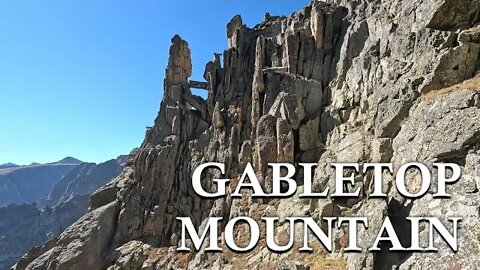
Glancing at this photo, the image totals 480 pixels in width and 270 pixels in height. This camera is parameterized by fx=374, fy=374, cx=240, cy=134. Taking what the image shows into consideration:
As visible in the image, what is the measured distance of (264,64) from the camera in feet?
163

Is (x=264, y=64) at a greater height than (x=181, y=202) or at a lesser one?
greater

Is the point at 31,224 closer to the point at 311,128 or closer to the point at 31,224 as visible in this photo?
the point at 31,224

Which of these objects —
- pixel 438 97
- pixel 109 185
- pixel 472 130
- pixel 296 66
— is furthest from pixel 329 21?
pixel 109 185

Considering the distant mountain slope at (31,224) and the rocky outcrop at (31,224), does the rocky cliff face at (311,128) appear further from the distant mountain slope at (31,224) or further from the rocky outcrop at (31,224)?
the rocky outcrop at (31,224)

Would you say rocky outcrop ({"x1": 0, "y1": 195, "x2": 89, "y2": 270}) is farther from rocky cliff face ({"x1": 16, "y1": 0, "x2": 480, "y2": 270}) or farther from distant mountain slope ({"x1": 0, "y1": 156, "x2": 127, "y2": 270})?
rocky cliff face ({"x1": 16, "y1": 0, "x2": 480, "y2": 270})

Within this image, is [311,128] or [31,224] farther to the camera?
[31,224]

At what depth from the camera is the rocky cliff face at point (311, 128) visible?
2000 centimetres

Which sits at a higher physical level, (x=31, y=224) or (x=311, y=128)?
(x=311, y=128)

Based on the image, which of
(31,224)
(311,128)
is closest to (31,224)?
(31,224)

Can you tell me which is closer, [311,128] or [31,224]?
[311,128]

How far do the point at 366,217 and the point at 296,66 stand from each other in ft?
91.4

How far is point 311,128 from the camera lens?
37031 millimetres

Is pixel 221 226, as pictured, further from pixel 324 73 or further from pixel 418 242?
pixel 418 242

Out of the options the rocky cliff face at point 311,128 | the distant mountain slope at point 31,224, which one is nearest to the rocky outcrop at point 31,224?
the distant mountain slope at point 31,224
